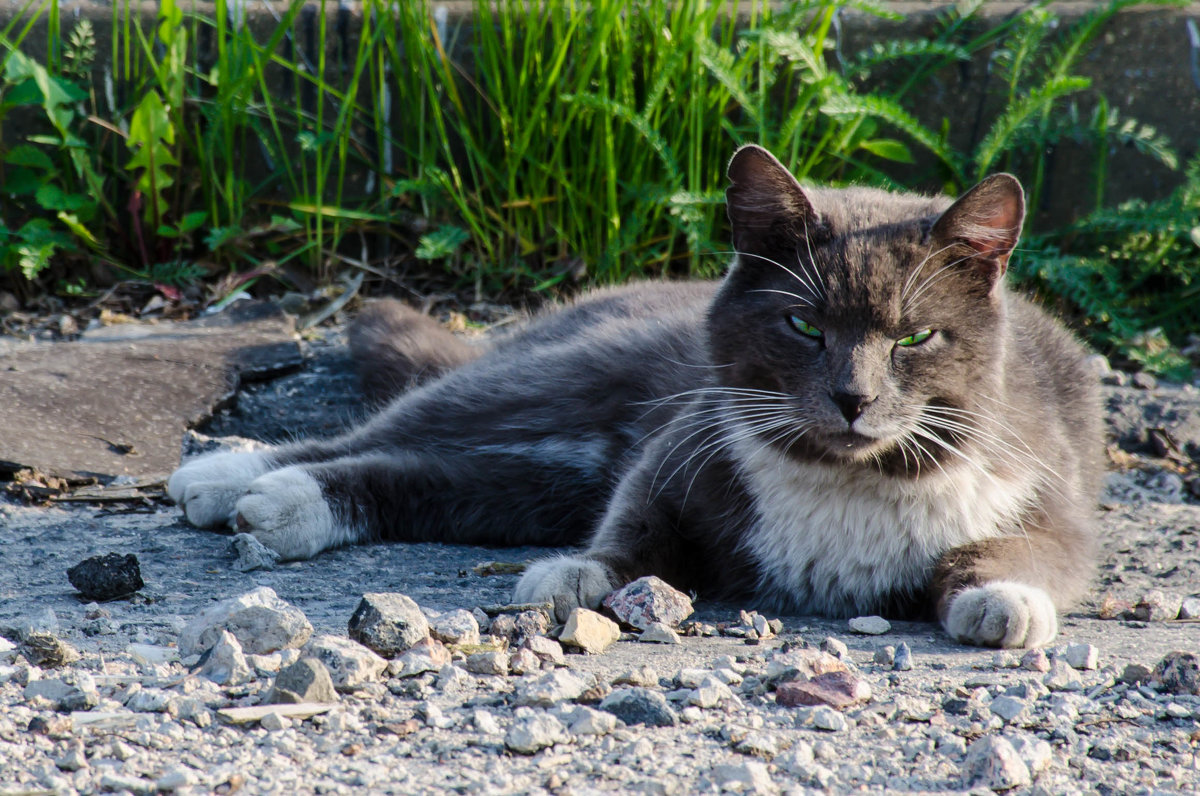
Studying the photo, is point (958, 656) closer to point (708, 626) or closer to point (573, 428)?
point (708, 626)

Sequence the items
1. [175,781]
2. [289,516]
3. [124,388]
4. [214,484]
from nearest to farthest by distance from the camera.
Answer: [175,781] → [289,516] → [214,484] → [124,388]

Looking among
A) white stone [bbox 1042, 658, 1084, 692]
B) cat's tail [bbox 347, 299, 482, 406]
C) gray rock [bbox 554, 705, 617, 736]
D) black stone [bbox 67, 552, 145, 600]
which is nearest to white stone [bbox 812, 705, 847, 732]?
gray rock [bbox 554, 705, 617, 736]

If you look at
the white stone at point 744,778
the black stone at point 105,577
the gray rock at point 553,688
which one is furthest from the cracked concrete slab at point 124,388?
the white stone at point 744,778

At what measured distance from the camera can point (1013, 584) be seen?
7.91 ft

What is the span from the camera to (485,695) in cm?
188

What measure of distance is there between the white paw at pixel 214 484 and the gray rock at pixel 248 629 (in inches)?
38.3

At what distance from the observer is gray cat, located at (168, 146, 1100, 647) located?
2.45m

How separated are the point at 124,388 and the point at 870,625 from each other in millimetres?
2773

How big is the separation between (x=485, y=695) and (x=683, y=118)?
11.7 ft

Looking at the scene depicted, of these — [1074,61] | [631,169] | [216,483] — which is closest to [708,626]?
[216,483]

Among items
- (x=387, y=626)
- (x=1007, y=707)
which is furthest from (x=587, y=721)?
(x=1007, y=707)

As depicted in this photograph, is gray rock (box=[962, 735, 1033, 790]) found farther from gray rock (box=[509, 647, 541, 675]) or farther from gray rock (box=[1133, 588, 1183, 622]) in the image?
gray rock (box=[1133, 588, 1183, 622])

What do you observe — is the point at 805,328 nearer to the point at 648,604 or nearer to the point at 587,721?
the point at 648,604

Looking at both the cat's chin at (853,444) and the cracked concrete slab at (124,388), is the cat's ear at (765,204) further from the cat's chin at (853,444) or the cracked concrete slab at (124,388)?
the cracked concrete slab at (124,388)
